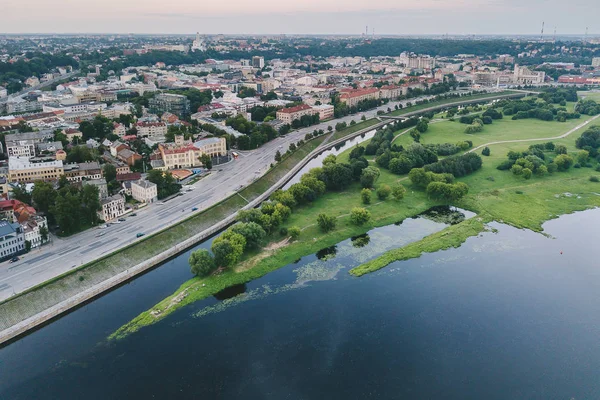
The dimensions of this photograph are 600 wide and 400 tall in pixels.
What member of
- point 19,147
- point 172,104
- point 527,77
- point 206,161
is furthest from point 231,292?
point 527,77

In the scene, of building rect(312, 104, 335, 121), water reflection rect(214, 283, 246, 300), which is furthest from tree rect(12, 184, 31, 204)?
building rect(312, 104, 335, 121)

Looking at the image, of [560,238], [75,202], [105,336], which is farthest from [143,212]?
[560,238]

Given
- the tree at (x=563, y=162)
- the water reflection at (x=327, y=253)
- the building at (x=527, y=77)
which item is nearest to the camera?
the water reflection at (x=327, y=253)

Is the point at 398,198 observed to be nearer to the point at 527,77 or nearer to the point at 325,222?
the point at 325,222

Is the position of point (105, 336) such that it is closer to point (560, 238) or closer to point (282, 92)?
point (560, 238)

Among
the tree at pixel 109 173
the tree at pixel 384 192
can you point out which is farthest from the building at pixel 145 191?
the tree at pixel 384 192

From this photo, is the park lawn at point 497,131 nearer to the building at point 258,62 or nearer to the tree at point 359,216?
the tree at point 359,216
